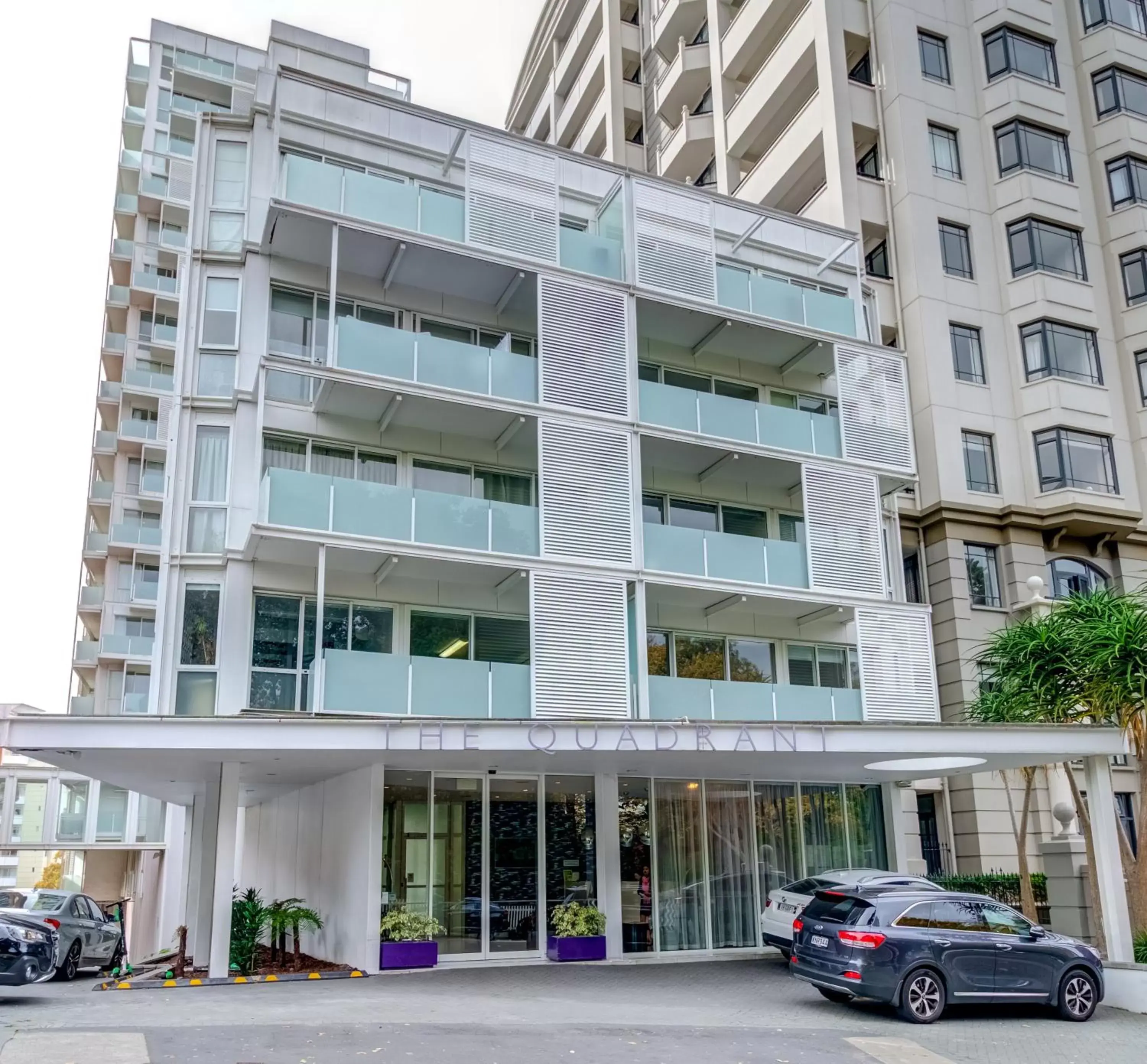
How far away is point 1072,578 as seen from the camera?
94.4 feet

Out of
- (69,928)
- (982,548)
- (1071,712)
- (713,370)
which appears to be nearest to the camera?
(1071,712)

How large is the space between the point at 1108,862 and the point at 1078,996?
3336 millimetres

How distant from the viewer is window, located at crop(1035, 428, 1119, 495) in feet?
93.9

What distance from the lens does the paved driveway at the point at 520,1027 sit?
1080cm

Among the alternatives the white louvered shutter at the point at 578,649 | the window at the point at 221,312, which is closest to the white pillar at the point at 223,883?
the white louvered shutter at the point at 578,649

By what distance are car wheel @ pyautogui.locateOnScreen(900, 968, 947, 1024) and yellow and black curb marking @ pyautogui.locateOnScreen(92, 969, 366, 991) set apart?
7887 millimetres

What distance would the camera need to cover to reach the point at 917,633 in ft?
79.1

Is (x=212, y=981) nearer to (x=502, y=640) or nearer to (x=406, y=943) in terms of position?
(x=406, y=943)

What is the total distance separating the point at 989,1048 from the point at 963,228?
23589 mm

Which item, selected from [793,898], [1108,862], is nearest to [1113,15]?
[1108,862]

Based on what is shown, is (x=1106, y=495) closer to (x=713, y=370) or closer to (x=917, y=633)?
(x=917, y=633)

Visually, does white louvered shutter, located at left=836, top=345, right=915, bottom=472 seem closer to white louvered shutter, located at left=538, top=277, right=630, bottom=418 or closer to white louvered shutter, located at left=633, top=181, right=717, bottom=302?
white louvered shutter, located at left=633, top=181, right=717, bottom=302

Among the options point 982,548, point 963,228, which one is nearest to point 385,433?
point 982,548

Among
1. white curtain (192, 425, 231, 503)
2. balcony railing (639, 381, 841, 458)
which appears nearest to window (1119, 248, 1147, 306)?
balcony railing (639, 381, 841, 458)
